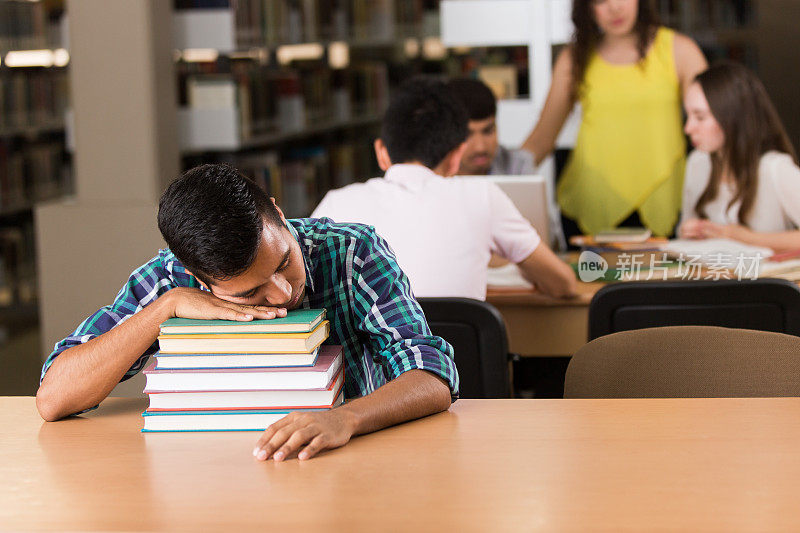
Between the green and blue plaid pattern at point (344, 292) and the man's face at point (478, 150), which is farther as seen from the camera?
the man's face at point (478, 150)

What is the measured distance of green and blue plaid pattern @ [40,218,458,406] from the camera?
57.8 inches

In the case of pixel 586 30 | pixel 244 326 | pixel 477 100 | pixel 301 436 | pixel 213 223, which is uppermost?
pixel 586 30

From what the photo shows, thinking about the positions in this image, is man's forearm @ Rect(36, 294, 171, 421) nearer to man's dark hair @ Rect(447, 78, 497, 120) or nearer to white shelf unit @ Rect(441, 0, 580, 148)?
man's dark hair @ Rect(447, 78, 497, 120)

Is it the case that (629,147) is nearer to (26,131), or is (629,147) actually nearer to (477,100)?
(477,100)

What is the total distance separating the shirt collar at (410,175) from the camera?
7.60ft

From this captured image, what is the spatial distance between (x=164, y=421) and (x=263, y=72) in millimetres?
3857

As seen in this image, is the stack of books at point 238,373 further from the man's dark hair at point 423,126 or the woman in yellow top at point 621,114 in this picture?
the woman in yellow top at point 621,114

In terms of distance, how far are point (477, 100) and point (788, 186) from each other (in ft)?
3.26

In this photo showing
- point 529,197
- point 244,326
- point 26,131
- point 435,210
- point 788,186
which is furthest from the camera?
point 26,131

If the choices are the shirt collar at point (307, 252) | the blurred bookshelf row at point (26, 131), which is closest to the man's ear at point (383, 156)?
the shirt collar at point (307, 252)

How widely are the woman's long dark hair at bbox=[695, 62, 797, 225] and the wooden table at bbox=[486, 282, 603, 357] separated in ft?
2.25

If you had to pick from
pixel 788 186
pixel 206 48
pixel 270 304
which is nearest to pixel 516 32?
pixel 206 48

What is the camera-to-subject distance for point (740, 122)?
2.96 meters

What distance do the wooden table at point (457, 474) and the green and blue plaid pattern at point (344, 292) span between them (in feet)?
0.45
